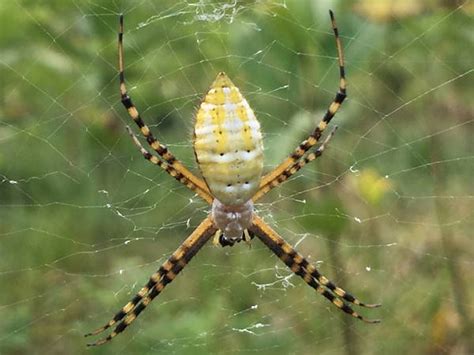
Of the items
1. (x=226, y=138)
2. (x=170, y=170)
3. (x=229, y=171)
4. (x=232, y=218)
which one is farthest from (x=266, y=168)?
(x=226, y=138)

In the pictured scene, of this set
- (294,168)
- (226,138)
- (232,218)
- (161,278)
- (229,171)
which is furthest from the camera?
(161,278)

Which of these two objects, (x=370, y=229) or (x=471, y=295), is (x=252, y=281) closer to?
(x=370, y=229)

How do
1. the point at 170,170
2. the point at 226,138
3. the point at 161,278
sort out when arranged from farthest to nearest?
the point at 161,278 < the point at 170,170 < the point at 226,138

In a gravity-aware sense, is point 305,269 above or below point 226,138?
above

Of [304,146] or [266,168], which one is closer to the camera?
[304,146]

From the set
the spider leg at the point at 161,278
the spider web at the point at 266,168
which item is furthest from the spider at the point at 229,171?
the spider web at the point at 266,168

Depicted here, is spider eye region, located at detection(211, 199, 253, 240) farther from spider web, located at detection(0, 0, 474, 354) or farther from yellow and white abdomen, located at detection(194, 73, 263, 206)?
yellow and white abdomen, located at detection(194, 73, 263, 206)

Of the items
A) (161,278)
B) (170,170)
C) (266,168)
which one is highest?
(266,168)

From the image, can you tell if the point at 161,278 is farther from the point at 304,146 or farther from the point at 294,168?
the point at 304,146
